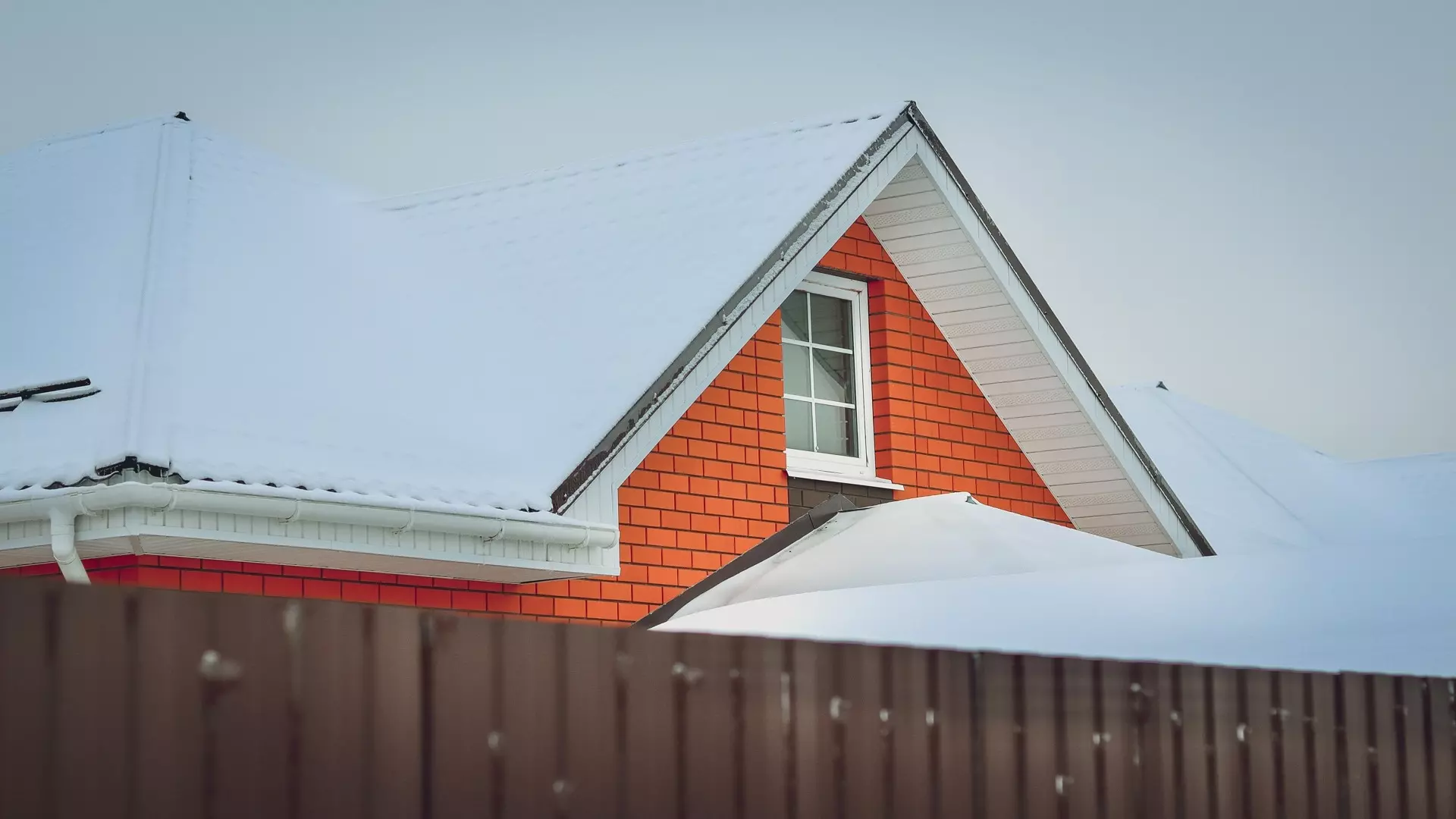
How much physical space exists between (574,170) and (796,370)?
2632 millimetres

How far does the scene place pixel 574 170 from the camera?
12.9 metres

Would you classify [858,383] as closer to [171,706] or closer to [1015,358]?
[1015,358]

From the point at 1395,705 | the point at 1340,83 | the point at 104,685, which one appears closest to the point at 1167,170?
the point at 1340,83

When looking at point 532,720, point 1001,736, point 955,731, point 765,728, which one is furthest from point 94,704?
point 1001,736

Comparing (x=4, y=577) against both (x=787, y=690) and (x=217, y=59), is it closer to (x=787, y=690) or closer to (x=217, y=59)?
(x=787, y=690)

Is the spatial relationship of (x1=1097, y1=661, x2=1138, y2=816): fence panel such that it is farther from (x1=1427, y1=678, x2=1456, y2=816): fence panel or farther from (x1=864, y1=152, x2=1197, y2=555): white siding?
(x1=864, y1=152, x2=1197, y2=555): white siding

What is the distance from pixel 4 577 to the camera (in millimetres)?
→ 2770

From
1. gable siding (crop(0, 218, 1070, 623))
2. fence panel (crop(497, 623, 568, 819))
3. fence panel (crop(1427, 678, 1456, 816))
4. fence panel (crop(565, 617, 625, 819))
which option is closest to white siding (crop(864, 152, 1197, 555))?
gable siding (crop(0, 218, 1070, 623))

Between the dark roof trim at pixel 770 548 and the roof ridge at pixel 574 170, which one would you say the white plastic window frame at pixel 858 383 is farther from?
the dark roof trim at pixel 770 548

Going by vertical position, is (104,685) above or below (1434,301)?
below

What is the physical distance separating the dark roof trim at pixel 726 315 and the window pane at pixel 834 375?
1302 mm

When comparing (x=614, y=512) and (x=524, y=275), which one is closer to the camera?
(x=614, y=512)

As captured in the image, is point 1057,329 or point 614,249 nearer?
point 614,249

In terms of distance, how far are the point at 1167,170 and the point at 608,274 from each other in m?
37.4
